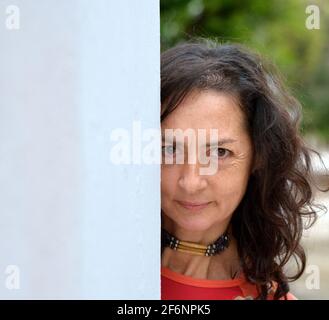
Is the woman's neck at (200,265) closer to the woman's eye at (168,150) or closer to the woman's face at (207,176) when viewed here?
the woman's face at (207,176)

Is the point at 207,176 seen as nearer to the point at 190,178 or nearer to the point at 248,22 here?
the point at 190,178

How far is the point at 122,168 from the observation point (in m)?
0.87

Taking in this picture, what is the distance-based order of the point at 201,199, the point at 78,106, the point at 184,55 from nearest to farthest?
the point at 78,106 → the point at 201,199 → the point at 184,55

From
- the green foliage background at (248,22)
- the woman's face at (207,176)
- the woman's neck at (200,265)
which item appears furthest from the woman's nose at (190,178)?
the green foliage background at (248,22)

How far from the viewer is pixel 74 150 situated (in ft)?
2.69

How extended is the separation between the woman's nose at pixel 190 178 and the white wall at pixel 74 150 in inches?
12.2

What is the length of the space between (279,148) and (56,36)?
64 centimetres

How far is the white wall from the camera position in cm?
82

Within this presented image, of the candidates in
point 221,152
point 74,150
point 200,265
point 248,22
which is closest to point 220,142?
point 221,152

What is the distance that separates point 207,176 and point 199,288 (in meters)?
0.21

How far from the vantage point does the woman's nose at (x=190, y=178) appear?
3.89 ft

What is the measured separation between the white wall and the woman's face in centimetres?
32

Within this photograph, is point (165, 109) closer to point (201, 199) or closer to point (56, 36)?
point (201, 199)
